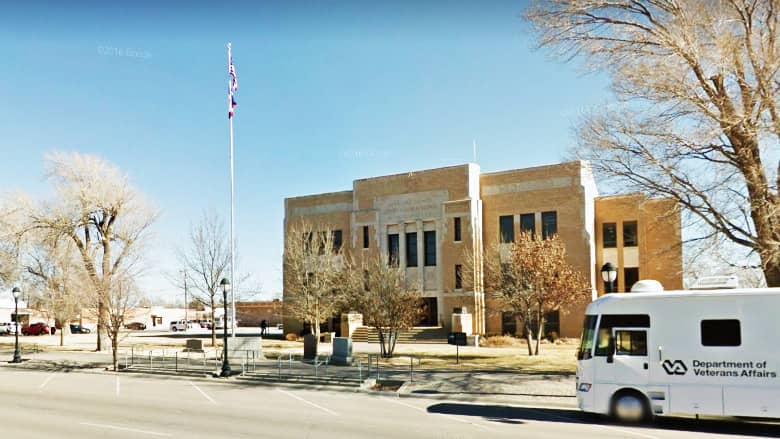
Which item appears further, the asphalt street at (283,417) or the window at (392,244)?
the window at (392,244)

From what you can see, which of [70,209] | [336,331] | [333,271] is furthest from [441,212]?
[70,209]

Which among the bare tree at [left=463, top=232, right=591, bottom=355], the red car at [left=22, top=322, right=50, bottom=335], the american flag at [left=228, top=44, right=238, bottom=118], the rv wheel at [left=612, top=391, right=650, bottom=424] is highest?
the american flag at [left=228, top=44, right=238, bottom=118]

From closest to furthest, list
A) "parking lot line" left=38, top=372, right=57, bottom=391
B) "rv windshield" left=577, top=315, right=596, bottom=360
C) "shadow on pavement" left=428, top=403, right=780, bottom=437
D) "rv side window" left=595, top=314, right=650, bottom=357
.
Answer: "shadow on pavement" left=428, top=403, right=780, bottom=437, "rv side window" left=595, top=314, right=650, bottom=357, "rv windshield" left=577, top=315, right=596, bottom=360, "parking lot line" left=38, top=372, right=57, bottom=391

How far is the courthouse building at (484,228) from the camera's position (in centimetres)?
4556

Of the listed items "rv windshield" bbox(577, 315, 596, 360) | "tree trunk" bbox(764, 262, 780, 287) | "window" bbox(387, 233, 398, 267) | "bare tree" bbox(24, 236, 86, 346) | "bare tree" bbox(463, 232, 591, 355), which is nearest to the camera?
"rv windshield" bbox(577, 315, 596, 360)

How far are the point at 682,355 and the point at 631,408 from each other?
1666mm

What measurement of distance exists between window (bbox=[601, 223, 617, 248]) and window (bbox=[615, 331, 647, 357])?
1287 inches

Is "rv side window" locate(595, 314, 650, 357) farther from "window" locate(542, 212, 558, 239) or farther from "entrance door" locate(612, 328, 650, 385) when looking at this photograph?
"window" locate(542, 212, 558, 239)

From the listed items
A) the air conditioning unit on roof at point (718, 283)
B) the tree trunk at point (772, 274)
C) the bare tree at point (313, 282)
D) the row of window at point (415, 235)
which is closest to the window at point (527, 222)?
the row of window at point (415, 235)

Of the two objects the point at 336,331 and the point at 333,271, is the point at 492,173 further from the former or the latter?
the point at 336,331

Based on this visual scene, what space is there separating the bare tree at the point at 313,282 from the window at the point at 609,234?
Result: 18331 millimetres

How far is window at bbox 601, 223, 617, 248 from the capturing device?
4719cm

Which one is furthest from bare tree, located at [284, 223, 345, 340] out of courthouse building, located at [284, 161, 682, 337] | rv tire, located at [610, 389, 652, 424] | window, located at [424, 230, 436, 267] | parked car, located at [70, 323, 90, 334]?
parked car, located at [70, 323, 90, 334]

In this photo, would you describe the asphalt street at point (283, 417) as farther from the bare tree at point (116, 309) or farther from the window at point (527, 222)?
the window at point (527, 222)
